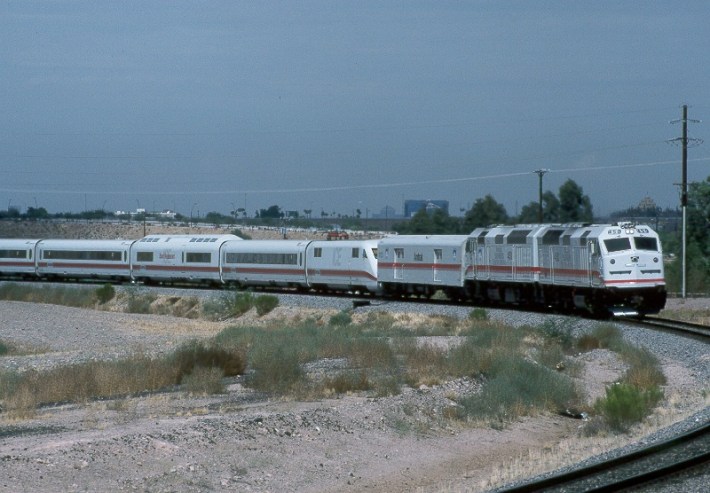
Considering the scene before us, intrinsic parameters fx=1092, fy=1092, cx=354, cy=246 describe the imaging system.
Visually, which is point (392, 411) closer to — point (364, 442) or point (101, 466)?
point (364, 442)

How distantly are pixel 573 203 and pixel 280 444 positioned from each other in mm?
83328

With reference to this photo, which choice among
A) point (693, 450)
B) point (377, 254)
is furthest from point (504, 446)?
point (377, 254)

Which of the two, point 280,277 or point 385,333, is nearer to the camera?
point 385,333

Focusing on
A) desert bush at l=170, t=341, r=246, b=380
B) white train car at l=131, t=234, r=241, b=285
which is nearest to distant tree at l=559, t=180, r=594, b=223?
white train car at l=131, t=234, r=241, b=285

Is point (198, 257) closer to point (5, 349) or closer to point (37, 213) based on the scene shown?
point (5, 349)

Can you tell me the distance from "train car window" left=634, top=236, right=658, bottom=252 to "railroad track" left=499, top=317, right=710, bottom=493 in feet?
64.7

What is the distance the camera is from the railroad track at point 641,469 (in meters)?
12.3

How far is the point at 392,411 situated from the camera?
19.2m

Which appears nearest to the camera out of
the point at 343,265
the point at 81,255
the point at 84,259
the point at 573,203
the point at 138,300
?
the point at 343,265

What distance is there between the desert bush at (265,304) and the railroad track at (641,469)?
34164mm

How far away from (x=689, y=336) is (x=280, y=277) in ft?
102

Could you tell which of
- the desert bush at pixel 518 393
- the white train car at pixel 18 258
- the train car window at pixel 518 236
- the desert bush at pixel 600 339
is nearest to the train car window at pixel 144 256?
the white train car at pixel 18 258

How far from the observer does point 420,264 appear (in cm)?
4809

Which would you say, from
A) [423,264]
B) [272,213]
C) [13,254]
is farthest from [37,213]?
[423,264]
